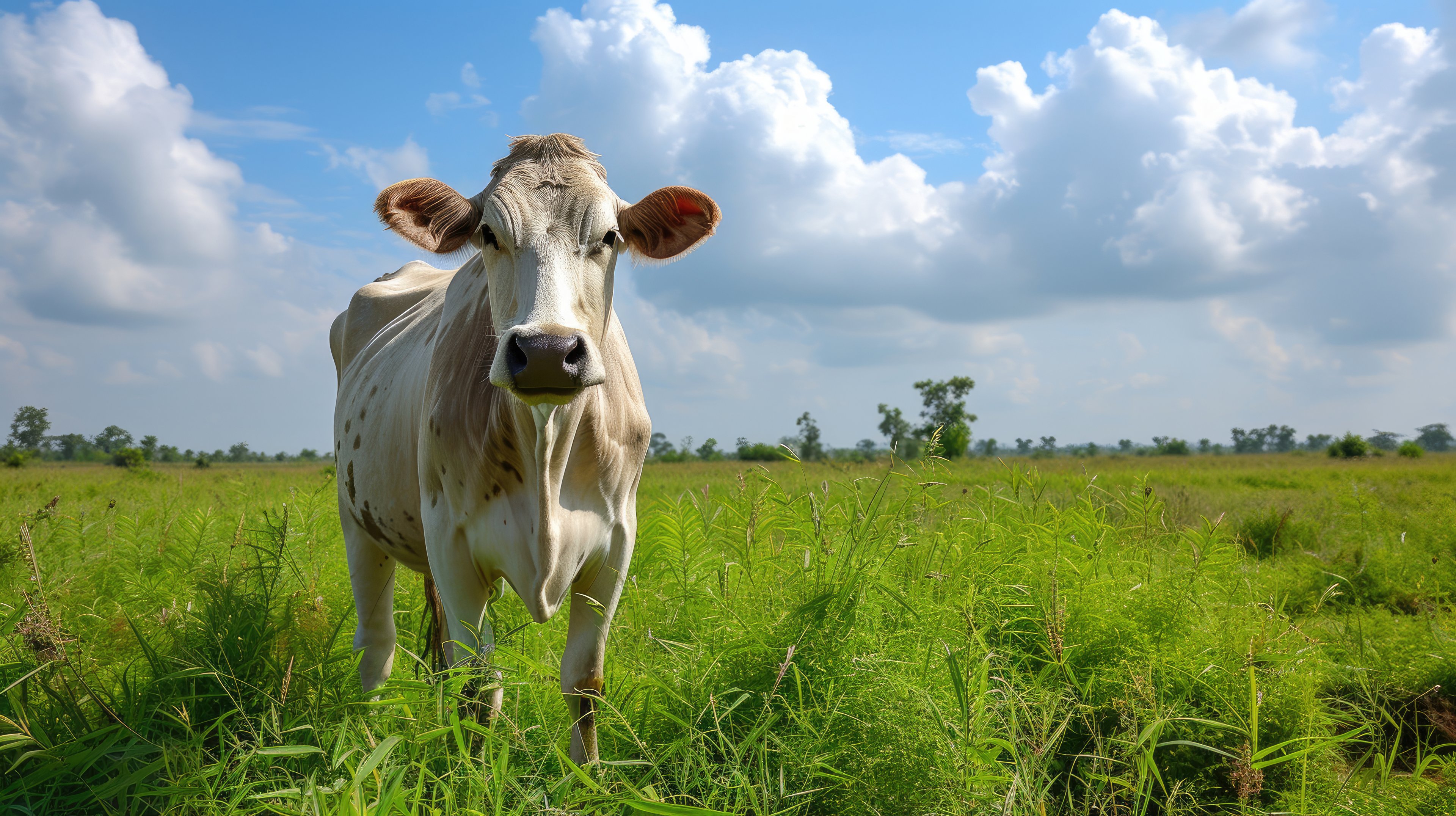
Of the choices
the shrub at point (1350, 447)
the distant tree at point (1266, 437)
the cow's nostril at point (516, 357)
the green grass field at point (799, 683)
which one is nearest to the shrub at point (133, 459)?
the green grass field at point (799, 683)

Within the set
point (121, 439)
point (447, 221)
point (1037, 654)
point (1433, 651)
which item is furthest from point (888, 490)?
point (121, 439)

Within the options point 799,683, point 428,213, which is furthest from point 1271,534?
point 428,213

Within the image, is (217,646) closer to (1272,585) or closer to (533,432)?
(533,432)

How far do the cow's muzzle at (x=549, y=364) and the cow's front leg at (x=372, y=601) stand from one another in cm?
220

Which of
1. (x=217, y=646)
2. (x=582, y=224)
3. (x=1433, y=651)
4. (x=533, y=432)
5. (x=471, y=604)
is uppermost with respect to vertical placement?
(x=582, y=224)

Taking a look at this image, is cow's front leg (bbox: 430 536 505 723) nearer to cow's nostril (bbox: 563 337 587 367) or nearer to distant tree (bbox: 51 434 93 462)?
cow's nostril (bbox: 563 337 587 367)

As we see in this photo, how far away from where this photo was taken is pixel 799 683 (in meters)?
2.45

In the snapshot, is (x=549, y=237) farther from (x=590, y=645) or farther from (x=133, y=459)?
(x=133, y=459)

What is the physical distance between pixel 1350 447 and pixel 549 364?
1833 inches

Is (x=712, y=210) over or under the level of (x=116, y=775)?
over

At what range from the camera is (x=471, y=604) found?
2.87 m

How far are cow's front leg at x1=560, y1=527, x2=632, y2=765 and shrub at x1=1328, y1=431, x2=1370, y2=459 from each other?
43.5 meters

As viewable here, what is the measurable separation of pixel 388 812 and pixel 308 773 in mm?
772

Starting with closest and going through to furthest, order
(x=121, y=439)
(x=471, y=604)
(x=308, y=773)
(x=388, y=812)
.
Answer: (x=388, y=812), (x=308, y=773), (x=471, y=604), (x=121, y=439)
